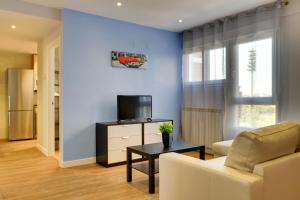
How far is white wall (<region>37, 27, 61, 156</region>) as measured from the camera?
4.73 meters

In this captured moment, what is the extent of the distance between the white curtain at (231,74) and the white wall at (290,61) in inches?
4.3

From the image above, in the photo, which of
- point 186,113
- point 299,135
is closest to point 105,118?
point 186,113

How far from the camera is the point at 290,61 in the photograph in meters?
3.54

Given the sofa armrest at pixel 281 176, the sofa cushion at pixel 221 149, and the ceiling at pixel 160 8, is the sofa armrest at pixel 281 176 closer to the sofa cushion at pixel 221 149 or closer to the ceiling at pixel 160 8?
the sofa cushion at pixel 221 149

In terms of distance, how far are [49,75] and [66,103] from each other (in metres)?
1.14

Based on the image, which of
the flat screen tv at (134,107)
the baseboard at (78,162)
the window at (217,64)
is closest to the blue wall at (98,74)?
the baseboard at (78,162)

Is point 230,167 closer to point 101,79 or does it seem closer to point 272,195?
point 272,195

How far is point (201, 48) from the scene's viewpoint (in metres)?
4.85

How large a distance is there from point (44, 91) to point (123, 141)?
2.09 metres

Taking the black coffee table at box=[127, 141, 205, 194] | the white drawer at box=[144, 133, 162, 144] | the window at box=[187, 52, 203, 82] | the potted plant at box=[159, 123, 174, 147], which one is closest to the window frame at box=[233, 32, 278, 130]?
the window at box=[187, 52, 203, 82]

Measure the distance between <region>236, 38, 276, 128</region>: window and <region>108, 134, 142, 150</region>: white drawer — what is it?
5.91 feet

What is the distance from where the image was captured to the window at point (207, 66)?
175 inches

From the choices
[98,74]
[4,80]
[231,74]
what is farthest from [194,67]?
[4,80]

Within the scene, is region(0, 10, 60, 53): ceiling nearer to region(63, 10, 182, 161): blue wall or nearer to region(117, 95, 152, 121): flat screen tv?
region(63, 10, 182, 161): blue wall
